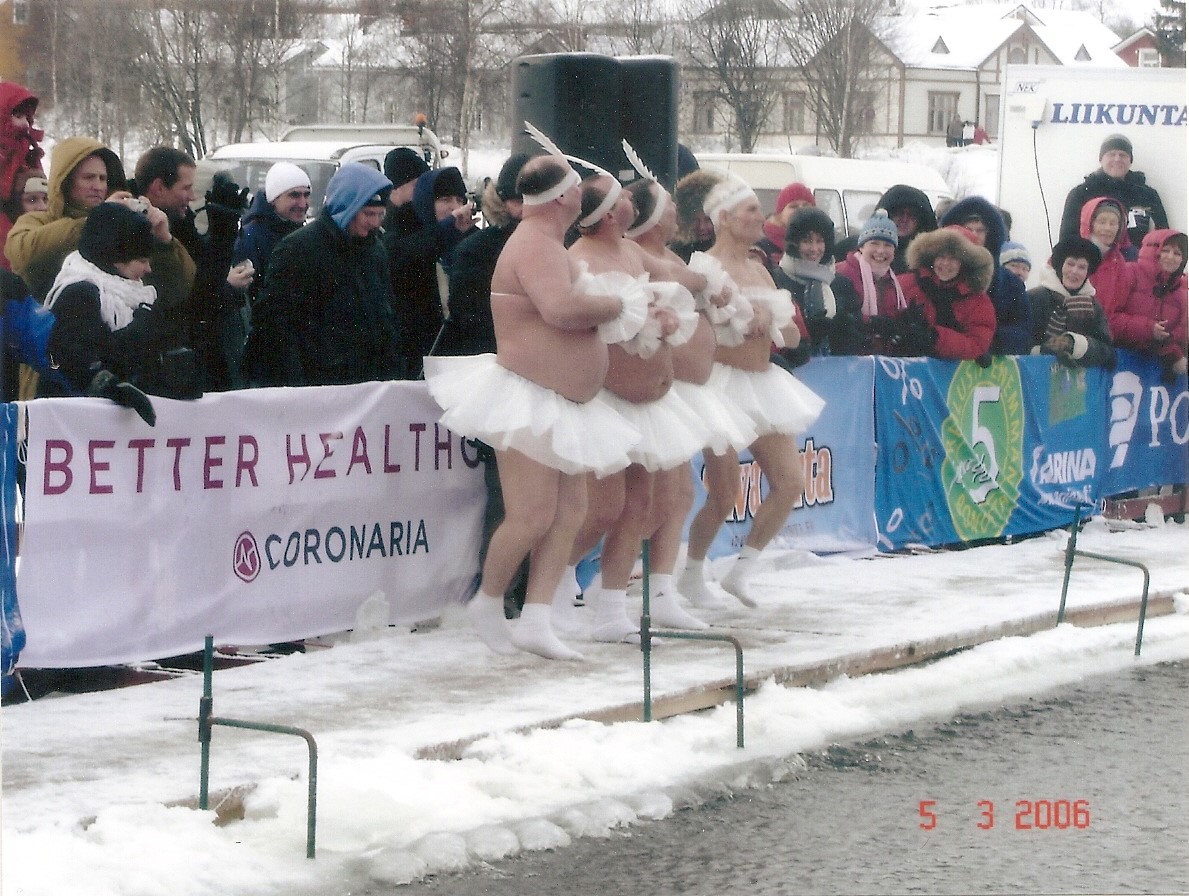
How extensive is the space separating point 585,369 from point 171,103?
24.3 m

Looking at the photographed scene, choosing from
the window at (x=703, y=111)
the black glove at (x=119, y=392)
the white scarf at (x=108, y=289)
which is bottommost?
the black glove at (x=119, y=392)

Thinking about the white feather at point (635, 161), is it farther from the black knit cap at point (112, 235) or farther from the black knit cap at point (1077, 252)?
the black knit cap at point (1077, 252)

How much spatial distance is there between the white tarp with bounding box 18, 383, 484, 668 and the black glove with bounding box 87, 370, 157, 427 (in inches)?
2.1

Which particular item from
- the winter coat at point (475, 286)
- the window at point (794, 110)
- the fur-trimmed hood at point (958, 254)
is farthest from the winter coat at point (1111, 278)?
the window at point (794, 110)

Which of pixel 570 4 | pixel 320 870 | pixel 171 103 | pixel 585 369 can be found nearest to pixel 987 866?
pixel 320 870

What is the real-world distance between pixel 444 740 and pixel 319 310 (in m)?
2.64

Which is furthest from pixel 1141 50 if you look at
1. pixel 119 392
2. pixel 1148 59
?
pixel 119 392

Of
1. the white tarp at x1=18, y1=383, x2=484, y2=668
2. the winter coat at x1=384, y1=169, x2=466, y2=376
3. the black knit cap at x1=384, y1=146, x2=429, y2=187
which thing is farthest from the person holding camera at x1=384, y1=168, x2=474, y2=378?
the white tarp at x1=18, y1=383, x2=484, y2=668

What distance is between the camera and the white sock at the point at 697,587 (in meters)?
9.57

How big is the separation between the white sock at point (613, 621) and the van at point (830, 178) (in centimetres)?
1242

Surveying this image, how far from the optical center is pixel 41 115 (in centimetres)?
2628

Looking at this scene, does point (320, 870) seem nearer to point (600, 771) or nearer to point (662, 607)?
point (600, 771)

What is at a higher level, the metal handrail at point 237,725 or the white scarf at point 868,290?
the white scarf at point 868,290

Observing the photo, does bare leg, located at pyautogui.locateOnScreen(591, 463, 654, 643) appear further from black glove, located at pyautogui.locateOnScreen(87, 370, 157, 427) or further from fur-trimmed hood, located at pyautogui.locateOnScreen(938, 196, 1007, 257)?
fur-trimmed hood, located at pyautogui.locateOnScreen(938, 196, 1007, 257)
